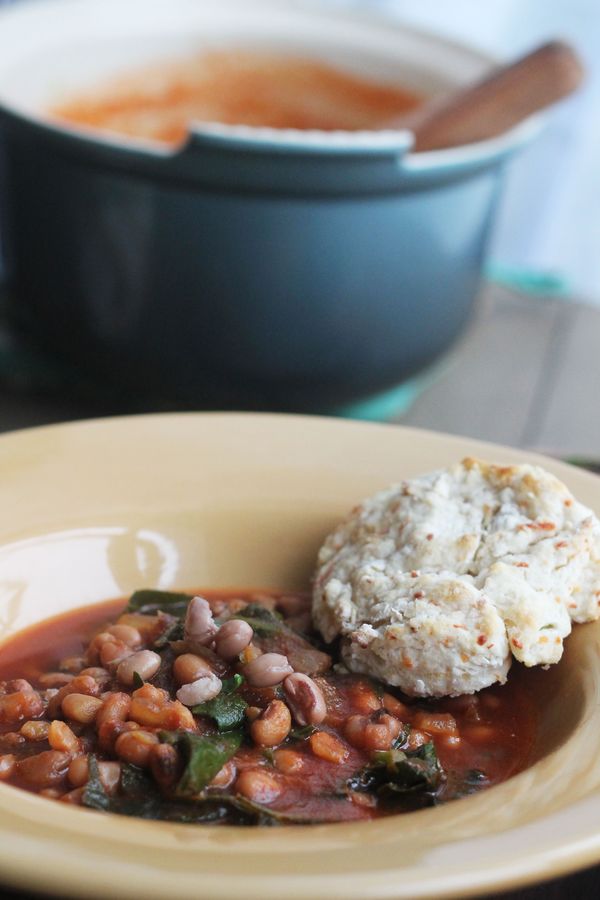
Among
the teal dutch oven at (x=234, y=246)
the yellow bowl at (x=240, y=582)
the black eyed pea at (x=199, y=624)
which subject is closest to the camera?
the yellow bowl at (x=240, y=582)

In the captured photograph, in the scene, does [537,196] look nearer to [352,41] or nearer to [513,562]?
[352,41]

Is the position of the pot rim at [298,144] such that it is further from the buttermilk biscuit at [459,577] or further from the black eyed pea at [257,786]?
the black eyed pea at [257,786]

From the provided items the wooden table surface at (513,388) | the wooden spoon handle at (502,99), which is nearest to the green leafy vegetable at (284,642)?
the wooden table surface at (513,388)

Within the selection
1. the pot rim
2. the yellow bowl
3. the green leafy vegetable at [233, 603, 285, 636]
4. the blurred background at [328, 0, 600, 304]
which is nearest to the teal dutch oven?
the pot rim

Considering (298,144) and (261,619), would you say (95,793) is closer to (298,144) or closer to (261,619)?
(261,619)

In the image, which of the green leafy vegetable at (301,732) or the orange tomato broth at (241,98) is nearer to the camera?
the green leafy vegetable at (301,732)
